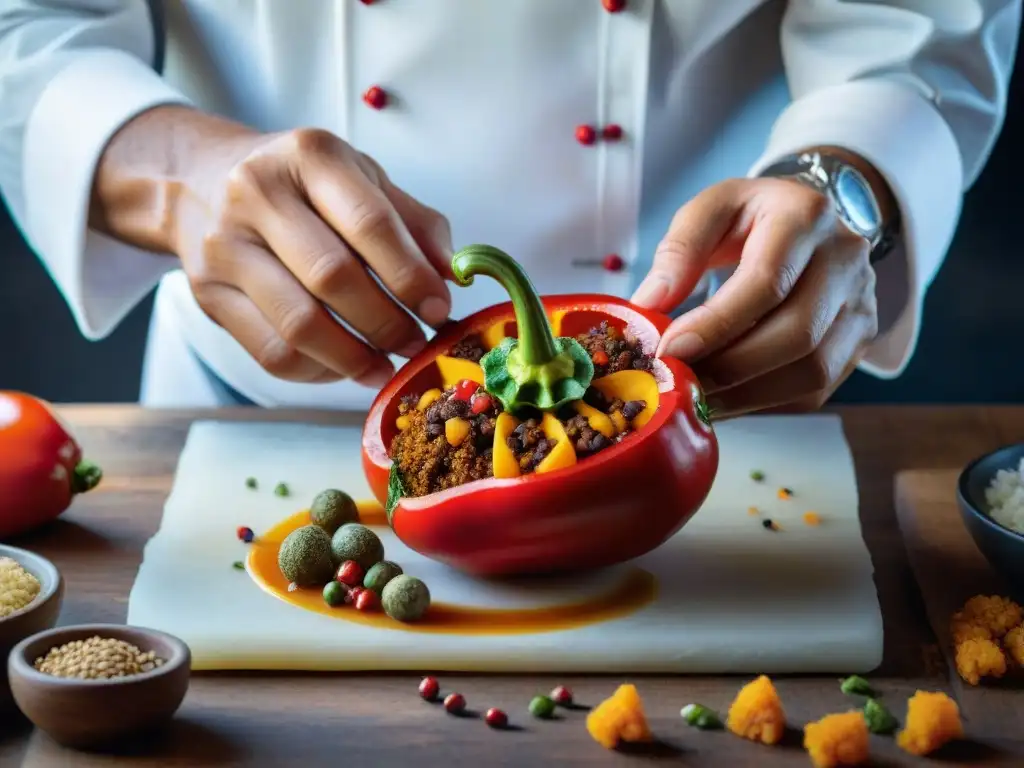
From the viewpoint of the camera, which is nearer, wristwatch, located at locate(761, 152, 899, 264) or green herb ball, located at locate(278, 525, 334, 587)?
green herb ball, located at locate(278, 525, 334, 587)

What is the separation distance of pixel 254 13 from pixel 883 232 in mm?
905

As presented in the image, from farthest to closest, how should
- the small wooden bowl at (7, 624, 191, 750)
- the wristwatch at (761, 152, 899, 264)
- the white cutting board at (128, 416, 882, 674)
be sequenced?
the wristwatch at (761, 152, 899, 264), the white cutting board at (128, 416, 882, 674), the small wooden bowl at (7, 624, 191, 750)

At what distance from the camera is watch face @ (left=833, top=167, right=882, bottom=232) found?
1685mm

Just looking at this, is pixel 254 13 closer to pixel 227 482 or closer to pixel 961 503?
pixel 227 482

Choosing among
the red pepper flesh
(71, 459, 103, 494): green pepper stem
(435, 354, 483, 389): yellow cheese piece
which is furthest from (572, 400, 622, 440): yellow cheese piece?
Result: (71, 459, 103, 494): green pepper stem

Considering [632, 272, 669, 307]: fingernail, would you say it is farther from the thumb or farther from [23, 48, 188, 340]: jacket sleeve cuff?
[23, 48, 188, 340]: jacket sleeve cuff

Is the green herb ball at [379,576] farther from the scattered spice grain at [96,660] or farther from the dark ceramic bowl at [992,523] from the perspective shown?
the dark ceramic bowl at [992,523]

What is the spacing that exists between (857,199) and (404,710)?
91cm

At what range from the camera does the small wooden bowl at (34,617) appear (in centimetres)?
116

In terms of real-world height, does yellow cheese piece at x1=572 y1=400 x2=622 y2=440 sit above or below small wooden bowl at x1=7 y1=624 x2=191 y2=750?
above

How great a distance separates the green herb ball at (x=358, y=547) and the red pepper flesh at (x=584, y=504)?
0.04m

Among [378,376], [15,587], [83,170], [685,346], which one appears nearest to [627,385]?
[685,346]

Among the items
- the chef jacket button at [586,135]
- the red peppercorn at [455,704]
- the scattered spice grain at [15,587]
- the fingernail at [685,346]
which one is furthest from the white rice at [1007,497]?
the scattered spice grain at [15,587]

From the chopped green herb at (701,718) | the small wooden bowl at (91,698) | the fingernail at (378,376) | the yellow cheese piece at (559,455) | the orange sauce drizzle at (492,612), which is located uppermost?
the yellow cheese piece at (559,455)
